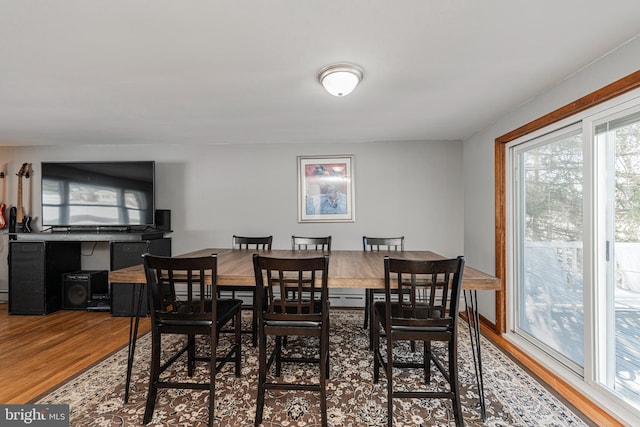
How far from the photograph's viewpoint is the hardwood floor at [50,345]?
220 centimetres

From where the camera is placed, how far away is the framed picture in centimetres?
408

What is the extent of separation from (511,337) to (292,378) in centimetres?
218

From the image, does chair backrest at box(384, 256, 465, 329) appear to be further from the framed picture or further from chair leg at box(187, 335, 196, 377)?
the framed picture

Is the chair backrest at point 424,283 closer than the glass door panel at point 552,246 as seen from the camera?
Yes

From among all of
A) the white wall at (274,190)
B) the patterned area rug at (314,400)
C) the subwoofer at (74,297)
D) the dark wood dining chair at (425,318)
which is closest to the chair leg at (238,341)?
the patterned area rug at (314,400)

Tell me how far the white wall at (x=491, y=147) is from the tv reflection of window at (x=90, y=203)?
414 centimetres

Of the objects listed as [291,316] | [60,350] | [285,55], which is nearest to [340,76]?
[285,55]

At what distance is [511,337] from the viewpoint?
2.90m

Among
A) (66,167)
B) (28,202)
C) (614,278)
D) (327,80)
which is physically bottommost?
(614,278)

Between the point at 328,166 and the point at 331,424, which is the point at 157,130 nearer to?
the point at 328,166

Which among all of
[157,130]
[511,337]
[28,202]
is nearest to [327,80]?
[157,130]

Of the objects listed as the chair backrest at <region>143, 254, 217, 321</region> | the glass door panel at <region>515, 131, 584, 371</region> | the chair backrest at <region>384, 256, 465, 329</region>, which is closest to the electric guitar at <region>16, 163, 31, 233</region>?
the chair backrest at <region>143, 254, 217, 321</region>

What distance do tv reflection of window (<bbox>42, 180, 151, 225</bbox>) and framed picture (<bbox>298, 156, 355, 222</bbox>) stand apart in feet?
6.75

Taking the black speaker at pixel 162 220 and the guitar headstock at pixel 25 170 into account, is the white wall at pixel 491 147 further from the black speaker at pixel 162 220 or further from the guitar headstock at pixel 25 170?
the guitar headstock at pixel 25 170
